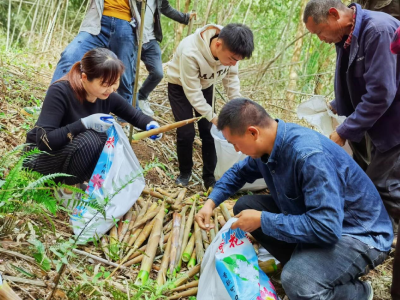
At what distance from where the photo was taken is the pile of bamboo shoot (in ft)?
7.77

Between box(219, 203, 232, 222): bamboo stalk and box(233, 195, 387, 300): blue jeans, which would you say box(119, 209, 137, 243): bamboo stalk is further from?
box(233, 195, 387, 300): blue jeans

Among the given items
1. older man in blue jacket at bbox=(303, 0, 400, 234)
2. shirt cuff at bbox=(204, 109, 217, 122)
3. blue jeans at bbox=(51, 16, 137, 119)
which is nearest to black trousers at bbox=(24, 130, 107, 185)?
shirt cuff at bbox=(204, 109, 217, 122)

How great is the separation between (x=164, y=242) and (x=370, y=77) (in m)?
1.76

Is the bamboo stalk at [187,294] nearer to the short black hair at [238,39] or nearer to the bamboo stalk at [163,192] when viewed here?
the bamboo stalk at [163,192]

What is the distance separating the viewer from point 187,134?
3.60 metres

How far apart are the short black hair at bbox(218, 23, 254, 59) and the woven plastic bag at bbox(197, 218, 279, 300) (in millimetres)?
1360

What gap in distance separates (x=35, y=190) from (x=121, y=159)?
2.82 feet

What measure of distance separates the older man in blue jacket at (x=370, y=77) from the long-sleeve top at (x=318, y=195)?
64cm

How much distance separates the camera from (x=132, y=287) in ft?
7.00

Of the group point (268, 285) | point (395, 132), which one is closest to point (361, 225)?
point (268, 285)

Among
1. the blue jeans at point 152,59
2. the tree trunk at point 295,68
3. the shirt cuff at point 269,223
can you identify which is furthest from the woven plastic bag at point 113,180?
the tree trunk at point 295,68

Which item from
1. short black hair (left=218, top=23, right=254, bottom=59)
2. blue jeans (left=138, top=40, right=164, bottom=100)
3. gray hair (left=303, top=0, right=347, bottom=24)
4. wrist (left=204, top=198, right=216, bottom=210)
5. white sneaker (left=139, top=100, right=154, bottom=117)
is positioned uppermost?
gray hair (left=303, top=0, right=347, bottom=24)

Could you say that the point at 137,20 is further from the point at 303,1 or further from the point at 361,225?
the point at 303,1

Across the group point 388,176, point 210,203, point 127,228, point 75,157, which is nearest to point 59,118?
point 75,157
